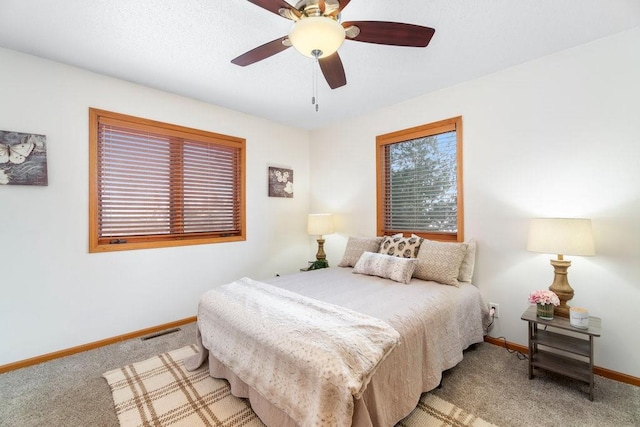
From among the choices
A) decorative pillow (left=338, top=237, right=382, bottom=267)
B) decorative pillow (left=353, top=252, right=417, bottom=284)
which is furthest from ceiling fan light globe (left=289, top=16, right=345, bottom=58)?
decorative pillow (left=338, top=237, right=382, bottom=267)

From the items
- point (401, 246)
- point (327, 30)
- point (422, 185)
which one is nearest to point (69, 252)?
point (327, 30)

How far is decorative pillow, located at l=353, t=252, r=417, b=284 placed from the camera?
8.31ft

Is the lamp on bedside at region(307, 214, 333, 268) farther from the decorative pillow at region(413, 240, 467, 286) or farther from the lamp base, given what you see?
the lamp base

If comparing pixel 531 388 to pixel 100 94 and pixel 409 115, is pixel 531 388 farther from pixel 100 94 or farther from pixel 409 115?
pixel 100 94

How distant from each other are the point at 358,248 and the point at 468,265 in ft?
3.75

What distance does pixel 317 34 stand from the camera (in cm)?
146

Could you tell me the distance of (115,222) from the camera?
9.23 feet

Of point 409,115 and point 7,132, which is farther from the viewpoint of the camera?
point 409,115

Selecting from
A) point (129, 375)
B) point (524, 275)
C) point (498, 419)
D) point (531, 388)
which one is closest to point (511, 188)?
point (524, 275)

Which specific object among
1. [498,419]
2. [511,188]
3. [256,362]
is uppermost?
[511,188]

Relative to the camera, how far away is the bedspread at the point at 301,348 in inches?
47.8

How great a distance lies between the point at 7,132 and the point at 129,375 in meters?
2.19

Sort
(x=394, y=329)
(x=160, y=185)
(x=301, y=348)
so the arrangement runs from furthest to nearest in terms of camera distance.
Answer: (x=160, y=185)
(x=394, y=329)
(x=301, y=348)

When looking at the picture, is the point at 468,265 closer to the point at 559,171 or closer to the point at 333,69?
the point at 559,171
